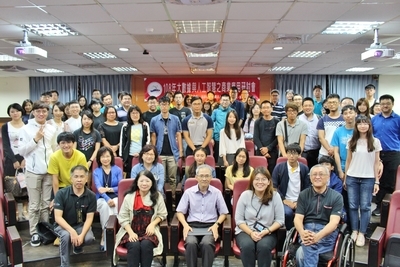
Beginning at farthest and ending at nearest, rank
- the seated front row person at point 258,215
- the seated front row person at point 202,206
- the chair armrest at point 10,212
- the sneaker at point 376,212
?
the sneaker at point 376,212, the chair armrest at point 10,212, the seated front row person at point 202,206, the seated front row person at point 258,215

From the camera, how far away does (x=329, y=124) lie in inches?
148

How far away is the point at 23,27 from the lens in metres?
4.86

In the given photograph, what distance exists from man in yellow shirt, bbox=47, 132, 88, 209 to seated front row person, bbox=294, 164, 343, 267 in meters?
2.16

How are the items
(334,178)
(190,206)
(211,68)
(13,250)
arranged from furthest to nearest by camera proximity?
(211,68), (334,178), (190,206), (13,250)

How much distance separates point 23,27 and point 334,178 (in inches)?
186

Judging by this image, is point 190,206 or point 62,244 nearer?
point 62,244

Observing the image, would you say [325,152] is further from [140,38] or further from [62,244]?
[140,38]

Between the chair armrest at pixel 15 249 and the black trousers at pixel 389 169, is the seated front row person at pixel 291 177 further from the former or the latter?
the chair armrest at pixel 15 249

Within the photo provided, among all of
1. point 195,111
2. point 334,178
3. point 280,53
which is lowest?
point 334,178

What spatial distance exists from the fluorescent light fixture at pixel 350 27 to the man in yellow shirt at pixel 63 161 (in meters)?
3.88

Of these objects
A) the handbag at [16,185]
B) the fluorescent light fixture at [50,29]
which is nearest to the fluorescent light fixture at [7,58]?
the fluorescent light fixture at [50,29]

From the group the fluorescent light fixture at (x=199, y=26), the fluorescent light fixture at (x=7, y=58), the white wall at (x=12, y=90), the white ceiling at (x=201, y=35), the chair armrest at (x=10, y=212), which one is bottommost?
the chair armrest at (x=10, y=212)

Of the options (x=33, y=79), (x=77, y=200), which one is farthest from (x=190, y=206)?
(x=33, y=79)

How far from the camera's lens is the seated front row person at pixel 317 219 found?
99.2 inches
